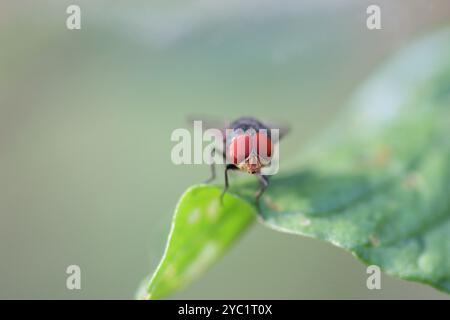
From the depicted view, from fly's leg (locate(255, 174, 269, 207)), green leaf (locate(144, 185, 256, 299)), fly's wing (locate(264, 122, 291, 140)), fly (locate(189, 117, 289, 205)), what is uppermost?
fly's wing (locate(264, 122, 291, 140))

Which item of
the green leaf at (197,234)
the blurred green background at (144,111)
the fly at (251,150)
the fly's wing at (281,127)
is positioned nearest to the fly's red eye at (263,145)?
the fly at (251,150)

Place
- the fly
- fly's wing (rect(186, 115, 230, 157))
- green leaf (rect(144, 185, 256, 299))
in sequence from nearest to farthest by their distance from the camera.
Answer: green leaf (rect(144, 185, 256, 299)) < the fly < fly's wing (rect(186, 115, 230, 157))

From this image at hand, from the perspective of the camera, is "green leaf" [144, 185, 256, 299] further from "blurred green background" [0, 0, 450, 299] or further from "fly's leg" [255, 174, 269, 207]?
"blurred green background" [0, 0, 450, 299]

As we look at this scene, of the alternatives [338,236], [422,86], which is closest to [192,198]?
[338,236]

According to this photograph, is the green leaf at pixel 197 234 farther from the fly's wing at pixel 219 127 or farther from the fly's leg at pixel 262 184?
the fly's wing at pixel 219 127

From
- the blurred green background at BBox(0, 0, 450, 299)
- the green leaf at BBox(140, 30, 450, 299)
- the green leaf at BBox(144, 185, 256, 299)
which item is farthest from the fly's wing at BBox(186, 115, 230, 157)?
the blurred green background at BBox(0, 0, 450, 299)

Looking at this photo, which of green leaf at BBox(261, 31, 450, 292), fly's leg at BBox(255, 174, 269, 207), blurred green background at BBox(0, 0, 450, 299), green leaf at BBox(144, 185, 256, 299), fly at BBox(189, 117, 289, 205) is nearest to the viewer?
green leaf at BBox(144, 185, 256, 299)

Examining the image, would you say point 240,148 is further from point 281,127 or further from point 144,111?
point 144,111
